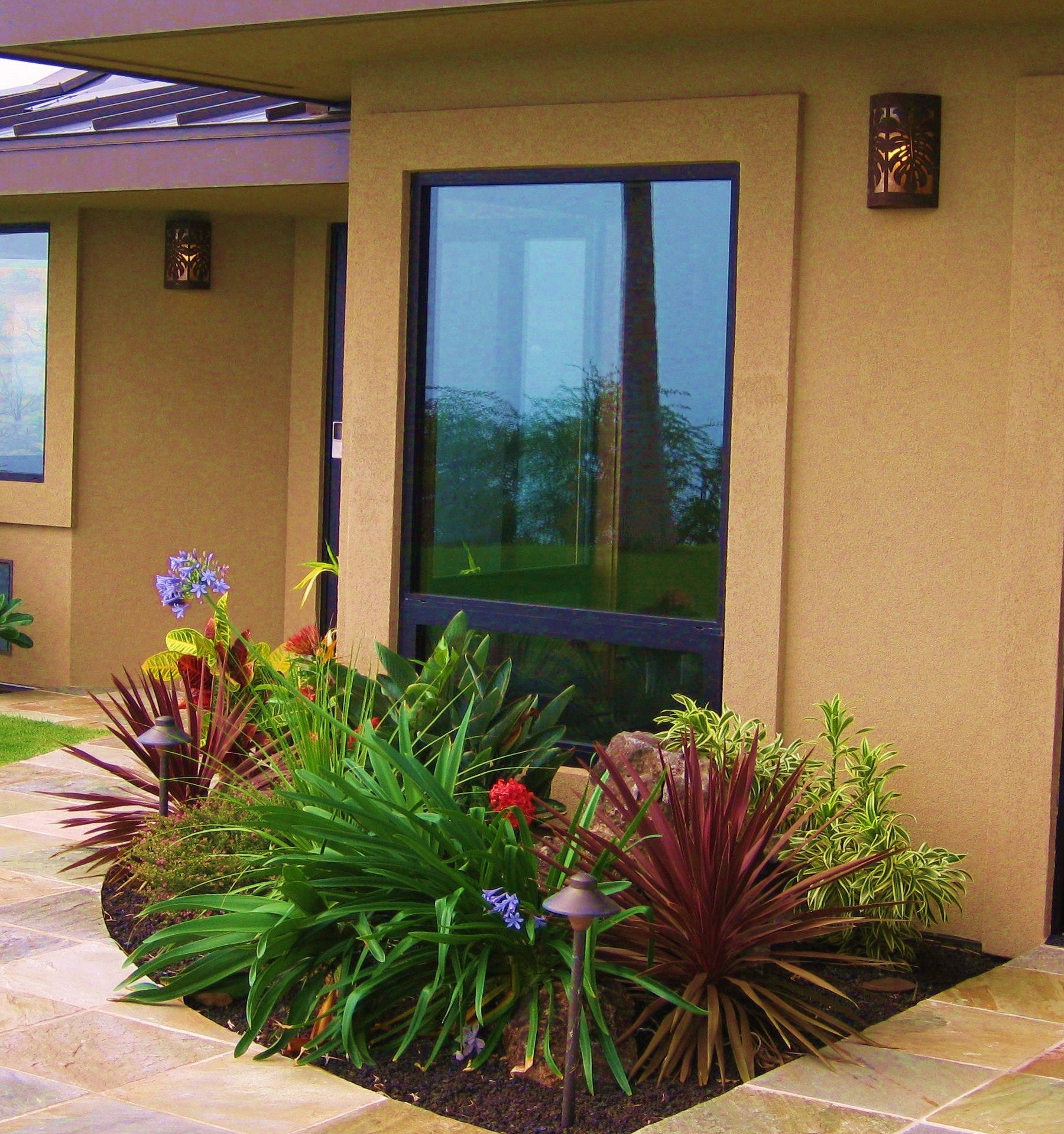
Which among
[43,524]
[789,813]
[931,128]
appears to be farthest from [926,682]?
[43,524]

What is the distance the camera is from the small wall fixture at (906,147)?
4.93 meters

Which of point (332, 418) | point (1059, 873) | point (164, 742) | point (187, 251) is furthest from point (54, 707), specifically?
point (1059, 873)

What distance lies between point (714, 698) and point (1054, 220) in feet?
6.67

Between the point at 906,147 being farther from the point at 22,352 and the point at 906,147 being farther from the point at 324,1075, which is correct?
the point at 22,352

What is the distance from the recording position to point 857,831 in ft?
15.3

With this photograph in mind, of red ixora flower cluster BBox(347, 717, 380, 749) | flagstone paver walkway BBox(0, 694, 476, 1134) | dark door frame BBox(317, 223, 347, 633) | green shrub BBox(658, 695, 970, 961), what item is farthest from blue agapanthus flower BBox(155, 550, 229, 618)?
dark door frame BBox(317, 223, 347, 633)

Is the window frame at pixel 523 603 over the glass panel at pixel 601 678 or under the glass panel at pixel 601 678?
over

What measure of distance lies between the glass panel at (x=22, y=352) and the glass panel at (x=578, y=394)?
421 cm

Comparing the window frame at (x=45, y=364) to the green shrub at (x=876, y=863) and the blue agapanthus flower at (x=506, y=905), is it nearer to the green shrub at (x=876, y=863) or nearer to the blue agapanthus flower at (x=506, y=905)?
the green shrub at (x=876, y=863)

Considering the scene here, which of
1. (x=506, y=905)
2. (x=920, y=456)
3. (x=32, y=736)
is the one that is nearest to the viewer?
(x=506, y=905)

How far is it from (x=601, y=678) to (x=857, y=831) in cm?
138

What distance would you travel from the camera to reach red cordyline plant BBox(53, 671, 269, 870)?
5.34 meters

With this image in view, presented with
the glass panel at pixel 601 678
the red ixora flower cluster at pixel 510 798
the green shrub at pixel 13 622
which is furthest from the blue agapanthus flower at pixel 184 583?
the green shrub at pixel 13 622

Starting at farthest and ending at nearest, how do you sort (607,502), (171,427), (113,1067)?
(171,427) < (607,502) < (113,1067)
